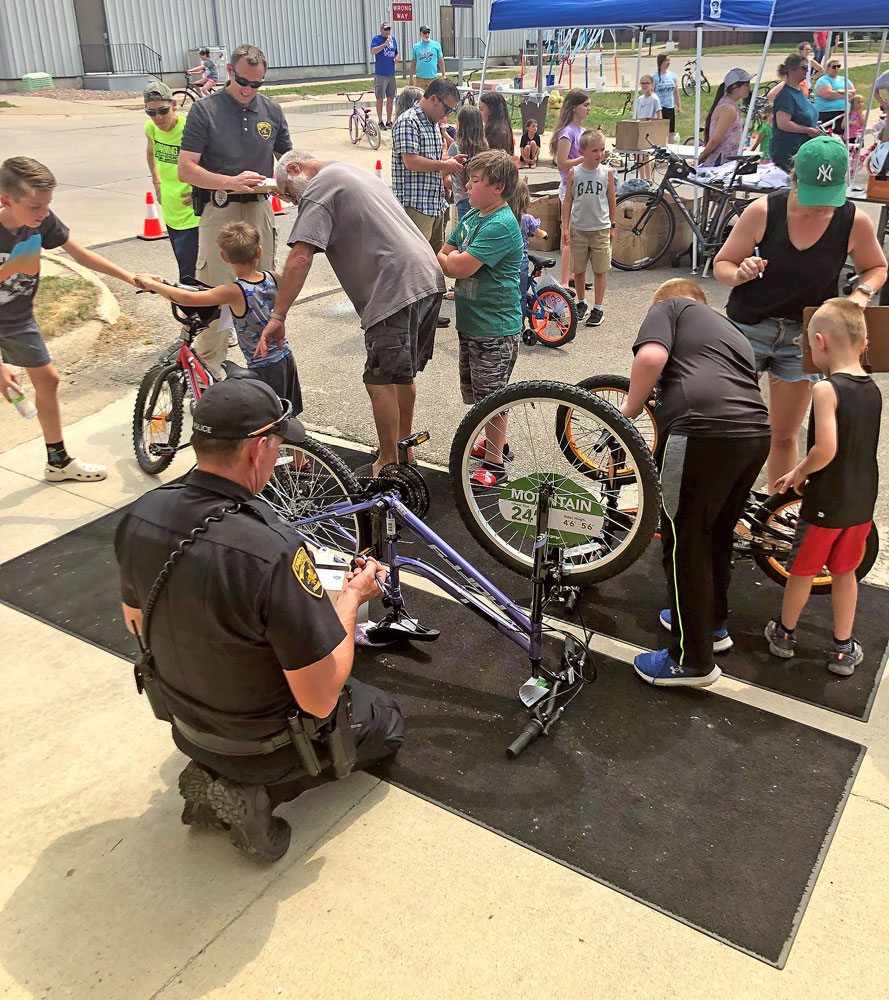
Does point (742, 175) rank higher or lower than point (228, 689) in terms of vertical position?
higher

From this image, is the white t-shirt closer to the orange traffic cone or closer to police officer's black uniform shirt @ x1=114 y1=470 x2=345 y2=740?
the orange traffic cone

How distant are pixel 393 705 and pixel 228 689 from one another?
2.67ft

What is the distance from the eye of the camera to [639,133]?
12.0 m

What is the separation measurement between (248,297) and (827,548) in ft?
9.70

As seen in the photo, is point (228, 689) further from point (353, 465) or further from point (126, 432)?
point (126, 432)

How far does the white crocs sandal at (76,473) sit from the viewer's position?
16.4 ft

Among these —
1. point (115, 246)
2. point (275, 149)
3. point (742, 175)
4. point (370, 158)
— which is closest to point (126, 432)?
point (275, 149)

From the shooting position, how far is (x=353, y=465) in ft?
16.9

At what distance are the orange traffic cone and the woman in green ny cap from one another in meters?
7.72

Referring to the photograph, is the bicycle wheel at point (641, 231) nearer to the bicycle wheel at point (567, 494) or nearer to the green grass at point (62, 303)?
the green grass at point (62, 303)

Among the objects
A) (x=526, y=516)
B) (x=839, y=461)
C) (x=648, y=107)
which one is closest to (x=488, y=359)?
(x=526, y=516)

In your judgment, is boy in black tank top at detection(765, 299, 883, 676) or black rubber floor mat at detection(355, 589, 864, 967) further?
boy in black tank top at detection(765, 299, 883, 676)

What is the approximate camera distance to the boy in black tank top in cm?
309

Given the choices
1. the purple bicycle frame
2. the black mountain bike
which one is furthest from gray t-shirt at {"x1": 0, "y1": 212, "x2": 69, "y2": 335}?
the black mountain bike
